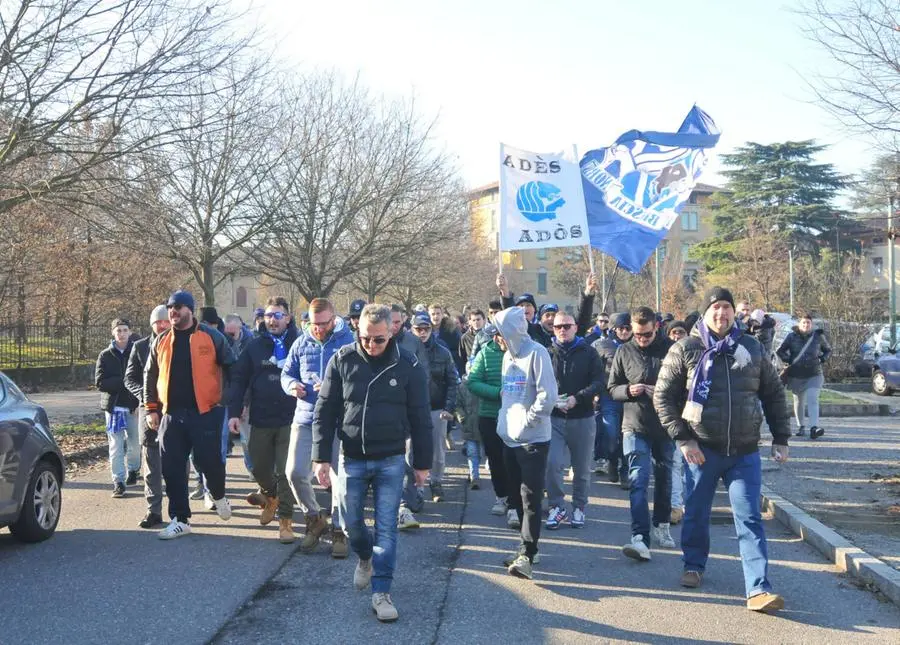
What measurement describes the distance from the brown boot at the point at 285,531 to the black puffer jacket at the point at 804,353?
28.9 feet

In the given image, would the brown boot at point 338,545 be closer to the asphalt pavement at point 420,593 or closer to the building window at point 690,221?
the asphalt pavement at point 420,593

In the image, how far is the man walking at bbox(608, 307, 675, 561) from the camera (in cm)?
669

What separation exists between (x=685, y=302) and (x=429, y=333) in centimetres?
4102

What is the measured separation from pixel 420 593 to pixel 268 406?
238 centimetres

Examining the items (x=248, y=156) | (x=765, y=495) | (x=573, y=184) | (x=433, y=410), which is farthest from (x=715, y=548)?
(x=248, y=156)

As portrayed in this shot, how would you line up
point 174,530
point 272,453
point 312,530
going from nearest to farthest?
point 312,530 → point 174,530 → point 272,453

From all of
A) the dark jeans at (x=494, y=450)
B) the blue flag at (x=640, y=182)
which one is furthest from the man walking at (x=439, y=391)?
the blue flag at (x=640, y=182)

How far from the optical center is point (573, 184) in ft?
36.4

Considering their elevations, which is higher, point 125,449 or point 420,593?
point 125,449

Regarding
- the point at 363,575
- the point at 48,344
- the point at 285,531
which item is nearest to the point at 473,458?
the point at 285,531

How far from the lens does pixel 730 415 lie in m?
5.60

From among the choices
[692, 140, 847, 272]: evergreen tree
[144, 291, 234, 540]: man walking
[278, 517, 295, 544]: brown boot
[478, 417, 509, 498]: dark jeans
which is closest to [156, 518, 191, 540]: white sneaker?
[144, 291, 234, 540]: man walking

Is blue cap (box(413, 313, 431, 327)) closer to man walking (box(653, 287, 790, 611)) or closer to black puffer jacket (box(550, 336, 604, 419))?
black puffer jacket (box(550, 336, 604, 419))

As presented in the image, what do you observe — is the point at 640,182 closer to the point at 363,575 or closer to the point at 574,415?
the point at 574,415
